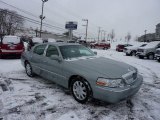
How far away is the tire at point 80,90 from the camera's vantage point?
4387mm

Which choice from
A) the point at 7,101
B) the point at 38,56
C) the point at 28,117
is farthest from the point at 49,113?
the point at 38,56

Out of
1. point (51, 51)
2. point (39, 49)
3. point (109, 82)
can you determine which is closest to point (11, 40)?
point (39, 49)

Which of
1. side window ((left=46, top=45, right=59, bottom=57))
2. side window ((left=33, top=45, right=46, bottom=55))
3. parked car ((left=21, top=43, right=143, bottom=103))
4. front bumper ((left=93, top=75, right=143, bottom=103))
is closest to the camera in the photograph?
front bumper ((left=93, top=75, right=143, bottom=103))

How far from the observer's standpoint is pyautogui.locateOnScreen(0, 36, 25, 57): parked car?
461 inches

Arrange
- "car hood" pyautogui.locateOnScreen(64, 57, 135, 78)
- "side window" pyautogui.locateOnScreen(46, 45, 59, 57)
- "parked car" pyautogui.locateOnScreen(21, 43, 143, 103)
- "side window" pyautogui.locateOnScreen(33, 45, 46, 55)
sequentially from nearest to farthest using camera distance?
1. "parked car" pyautogui.locateOnScreen(21, 43, 143, 103)
2. "car hood" pyautogui.locateOnScreen(64, 57, 135, 78)
3. "side window" pyautogui.locateOnScreen(46, 45, 59, 57)
4. "side window" pyautogui.locateOnScreen(33, 45, 46, 55)

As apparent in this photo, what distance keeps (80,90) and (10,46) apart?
880 centimetres

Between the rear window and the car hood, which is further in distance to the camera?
the rear window

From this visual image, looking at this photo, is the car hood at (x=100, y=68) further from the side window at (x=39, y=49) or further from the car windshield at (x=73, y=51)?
the side window at (x=39, y=49)

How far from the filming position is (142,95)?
5434 mm

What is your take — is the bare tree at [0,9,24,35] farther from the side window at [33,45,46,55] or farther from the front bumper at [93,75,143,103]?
the front bumper at [93,75,143,103]

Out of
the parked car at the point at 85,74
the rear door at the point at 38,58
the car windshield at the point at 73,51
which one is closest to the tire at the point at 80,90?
the parked car at the point at 85,74

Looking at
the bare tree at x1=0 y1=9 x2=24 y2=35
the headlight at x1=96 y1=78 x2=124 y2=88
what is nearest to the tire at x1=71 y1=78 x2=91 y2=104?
the headlight at x1=96 y1=78 x2=124 y2=88

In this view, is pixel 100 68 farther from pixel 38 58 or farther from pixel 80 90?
pixel 38 58

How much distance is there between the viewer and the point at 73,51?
5.62m
